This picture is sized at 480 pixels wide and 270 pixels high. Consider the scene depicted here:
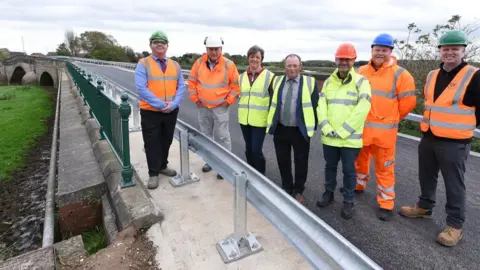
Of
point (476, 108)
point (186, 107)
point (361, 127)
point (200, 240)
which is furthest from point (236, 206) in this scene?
point (186, 107)

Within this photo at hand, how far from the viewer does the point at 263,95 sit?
411cm

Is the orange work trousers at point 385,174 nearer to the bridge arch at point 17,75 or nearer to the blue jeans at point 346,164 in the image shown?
the blue jeans at point 346,164

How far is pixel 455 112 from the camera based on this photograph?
123 inches

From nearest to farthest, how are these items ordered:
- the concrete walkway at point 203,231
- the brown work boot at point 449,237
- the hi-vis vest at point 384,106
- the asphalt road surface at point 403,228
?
the concrete walkway at point 203,231 < the asphalt road surface at point 403,228 < the brown work boot at point 449,237 < the hi-vis vest at point 384,106

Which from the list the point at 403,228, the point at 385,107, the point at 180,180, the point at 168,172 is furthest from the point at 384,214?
the point at 168,172

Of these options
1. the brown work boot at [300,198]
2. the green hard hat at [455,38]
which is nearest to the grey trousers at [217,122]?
the brown work boot at [300,198]

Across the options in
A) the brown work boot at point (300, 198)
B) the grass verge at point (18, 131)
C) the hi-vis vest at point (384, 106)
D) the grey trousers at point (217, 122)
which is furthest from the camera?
the grass verge at point (18, 131)

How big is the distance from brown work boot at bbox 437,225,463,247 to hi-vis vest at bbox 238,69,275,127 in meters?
2.21

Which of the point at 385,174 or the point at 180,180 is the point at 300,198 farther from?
the point at 180,180

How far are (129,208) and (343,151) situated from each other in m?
2.38

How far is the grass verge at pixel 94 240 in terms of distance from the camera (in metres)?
3.75

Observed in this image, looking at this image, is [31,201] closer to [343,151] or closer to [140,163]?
[140,163]

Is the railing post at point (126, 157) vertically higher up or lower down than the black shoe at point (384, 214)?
higher up

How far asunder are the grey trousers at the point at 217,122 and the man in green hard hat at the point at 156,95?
0.45 m
